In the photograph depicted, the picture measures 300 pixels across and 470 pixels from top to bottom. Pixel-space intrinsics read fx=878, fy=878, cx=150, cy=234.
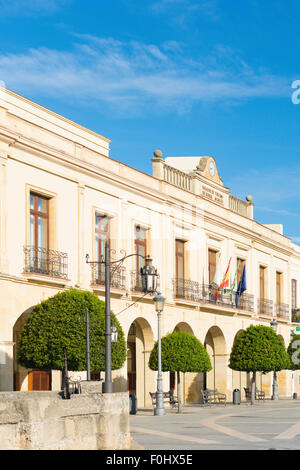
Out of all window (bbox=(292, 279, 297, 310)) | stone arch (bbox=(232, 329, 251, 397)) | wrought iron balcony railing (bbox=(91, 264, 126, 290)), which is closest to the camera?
wrought iron balcony railing (bbox=(91, 264, 126, 290))

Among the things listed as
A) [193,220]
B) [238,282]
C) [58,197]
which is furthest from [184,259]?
[58,197]

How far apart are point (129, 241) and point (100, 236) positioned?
209 cm

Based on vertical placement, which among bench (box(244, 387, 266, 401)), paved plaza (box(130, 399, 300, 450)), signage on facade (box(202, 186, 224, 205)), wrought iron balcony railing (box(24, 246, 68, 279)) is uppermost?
signage on facade (box(202, 186, 224, 205))

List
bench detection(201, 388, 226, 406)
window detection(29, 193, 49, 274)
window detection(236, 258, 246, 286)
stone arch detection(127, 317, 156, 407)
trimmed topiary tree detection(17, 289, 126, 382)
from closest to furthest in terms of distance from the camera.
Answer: trimmed topiary tree detection(17, 289, 126, 382), window detection(29, 193, 49, 274), stone arch detection(127, 317, 156, 407), bench detection(201, 388, 226, 406), window detection(236, 258, 246, 286)

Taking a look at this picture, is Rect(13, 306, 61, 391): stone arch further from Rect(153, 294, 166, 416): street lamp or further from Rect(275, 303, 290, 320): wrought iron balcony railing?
Rect(275, 303, 290, 320): wrought iron balcony railing

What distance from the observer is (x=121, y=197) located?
3697 centimetres

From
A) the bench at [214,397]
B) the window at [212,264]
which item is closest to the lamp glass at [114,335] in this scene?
the bench at [214,397]

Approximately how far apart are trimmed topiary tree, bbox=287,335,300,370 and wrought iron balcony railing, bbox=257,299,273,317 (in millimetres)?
2951

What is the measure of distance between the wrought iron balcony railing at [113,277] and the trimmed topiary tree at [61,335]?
15.2ft

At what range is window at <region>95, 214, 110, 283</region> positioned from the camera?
34700 millimetres

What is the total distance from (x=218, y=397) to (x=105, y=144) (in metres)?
13.4

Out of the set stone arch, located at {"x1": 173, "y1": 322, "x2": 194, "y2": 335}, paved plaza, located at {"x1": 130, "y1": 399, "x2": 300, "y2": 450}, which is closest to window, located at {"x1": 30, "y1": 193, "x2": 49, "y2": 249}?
paved plaza, located at {"x1": 130, "y1": 399, "x2": 300, "y2": 450}

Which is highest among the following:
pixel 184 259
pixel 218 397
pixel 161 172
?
pixel 161 172

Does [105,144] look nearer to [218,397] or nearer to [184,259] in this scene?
[184,259]
